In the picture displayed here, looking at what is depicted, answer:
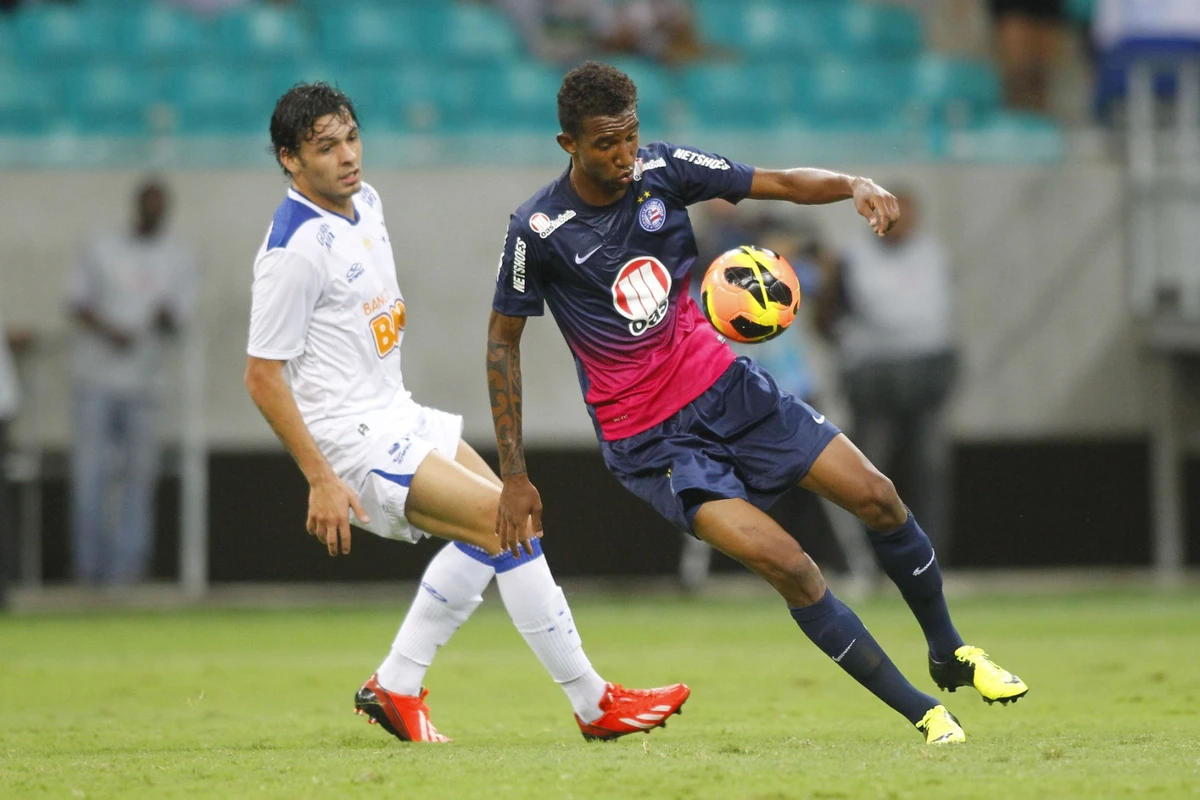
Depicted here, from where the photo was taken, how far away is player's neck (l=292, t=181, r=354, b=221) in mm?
6035

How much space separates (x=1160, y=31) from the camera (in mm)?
13141

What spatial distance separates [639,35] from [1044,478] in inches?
194

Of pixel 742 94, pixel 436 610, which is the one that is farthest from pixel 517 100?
pixel 436 610

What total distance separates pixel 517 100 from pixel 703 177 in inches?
309

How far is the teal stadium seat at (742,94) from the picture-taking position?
13.7 m

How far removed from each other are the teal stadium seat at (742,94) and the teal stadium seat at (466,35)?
1.55m

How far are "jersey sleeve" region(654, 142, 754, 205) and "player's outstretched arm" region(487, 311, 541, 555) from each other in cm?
73

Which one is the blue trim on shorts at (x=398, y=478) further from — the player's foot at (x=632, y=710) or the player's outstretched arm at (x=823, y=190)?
the player's outstretched arm at (x=823, y=190)

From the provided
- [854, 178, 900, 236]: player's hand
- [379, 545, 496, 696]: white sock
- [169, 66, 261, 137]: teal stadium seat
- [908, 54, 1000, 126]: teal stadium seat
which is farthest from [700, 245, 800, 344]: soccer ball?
[908, 54, 1000, 126]: teal stadium seat

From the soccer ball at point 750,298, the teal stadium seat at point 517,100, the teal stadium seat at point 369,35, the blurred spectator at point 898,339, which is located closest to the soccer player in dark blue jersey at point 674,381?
the soccer ball at point 750,298

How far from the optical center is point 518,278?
5.69 m

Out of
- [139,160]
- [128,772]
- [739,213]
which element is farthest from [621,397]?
[139,160]

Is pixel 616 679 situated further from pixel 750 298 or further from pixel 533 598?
pixel 750 298

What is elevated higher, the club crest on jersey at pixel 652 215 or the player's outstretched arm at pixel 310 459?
the club crest on jersey at pixel 652 215
